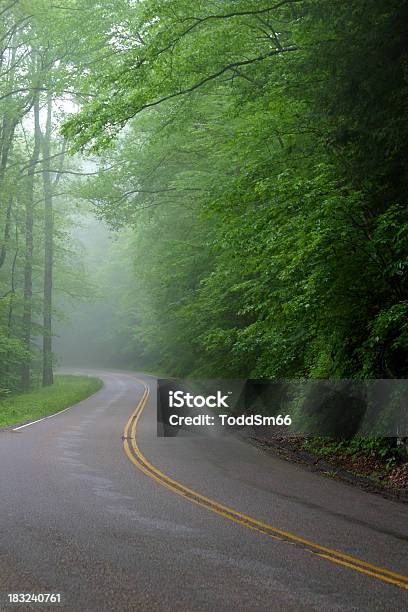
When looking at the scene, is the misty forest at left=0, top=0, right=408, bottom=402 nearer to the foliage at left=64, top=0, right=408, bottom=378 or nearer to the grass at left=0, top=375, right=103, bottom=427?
the foliage at left=64, top=0, right=408, bottom=378

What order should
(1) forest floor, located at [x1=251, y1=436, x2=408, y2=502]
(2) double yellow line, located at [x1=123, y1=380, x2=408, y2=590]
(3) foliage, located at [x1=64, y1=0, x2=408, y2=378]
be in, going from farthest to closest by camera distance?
(1) forest floor, located at [x1=251, y1=436, x2=408, y2=502] < (3) foliage, located at [x1=64, y1=0, x2=408, y2=378] < (2) double yellow line, located at [x1=123, y1=380, x2=408, y2=590]

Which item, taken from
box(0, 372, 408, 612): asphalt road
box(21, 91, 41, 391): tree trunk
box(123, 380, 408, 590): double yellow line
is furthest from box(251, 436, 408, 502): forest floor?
box(21, 91, 41, 391): tree trunk

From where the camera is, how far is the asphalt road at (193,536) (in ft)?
17.6

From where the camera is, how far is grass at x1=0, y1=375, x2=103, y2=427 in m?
23.1

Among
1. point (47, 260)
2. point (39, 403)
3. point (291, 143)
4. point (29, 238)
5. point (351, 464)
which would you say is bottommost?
point (351, 464)

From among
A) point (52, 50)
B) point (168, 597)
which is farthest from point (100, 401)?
point (168, 597)

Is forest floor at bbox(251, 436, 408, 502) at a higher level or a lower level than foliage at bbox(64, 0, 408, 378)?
lower

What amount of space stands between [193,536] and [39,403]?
21.6 metres

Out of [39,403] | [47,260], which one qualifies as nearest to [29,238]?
[47,260]

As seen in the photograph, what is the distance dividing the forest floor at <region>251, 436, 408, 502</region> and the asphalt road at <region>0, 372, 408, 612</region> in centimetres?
49

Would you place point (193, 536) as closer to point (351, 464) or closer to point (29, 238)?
point (351, 464)

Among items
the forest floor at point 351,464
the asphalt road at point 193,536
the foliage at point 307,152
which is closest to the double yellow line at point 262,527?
the asphalt road at point 193,536

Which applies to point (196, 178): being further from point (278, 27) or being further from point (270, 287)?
point (270, 287)

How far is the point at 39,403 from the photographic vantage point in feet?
90.0
